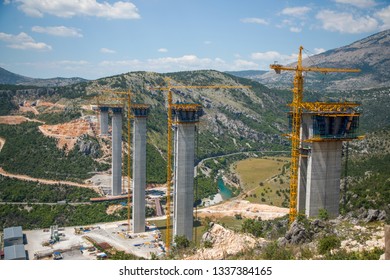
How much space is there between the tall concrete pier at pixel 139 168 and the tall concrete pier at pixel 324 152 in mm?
26414

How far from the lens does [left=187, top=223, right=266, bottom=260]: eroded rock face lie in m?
19.8

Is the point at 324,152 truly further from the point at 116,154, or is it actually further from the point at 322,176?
the point at 116,154

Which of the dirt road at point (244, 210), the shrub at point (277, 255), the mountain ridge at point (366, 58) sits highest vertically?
the mountain ridge at point (366, 58)

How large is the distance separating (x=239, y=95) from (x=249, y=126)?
974 inches

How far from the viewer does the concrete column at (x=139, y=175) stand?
5078cm

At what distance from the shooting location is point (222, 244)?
22.0 m

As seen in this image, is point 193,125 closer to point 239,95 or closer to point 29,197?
point 29,197

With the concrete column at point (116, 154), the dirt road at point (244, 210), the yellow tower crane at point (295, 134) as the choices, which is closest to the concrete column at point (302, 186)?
the yellow tower crane at point (295, 134)

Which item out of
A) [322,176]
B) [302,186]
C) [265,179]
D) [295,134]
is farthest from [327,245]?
[265,179]

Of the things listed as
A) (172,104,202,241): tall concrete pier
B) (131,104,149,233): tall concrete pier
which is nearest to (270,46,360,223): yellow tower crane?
(172,104,202,241): tall concrete pier

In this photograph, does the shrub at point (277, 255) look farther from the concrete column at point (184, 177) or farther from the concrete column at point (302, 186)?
the concrete column at point (184, 177)

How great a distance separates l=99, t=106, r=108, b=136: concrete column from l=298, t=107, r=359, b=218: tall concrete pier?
48.0m

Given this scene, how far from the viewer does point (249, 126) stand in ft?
434

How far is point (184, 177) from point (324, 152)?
15.1 m
